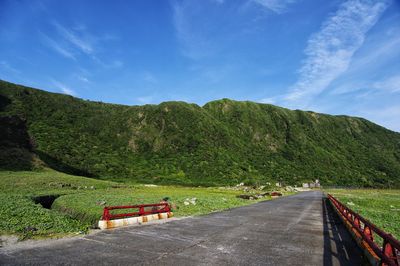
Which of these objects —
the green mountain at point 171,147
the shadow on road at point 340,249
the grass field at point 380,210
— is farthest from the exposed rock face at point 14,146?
the grass field at point 380,210

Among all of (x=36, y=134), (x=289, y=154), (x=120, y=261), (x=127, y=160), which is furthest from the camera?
(x=289, y=154)

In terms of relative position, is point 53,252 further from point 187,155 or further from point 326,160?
point 326,160

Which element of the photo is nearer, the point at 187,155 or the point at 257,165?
the point at 187,155

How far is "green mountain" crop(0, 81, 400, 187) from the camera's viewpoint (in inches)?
4298

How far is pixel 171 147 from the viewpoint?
142m

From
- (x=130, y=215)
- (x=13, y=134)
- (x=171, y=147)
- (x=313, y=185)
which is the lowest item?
(x=130, y=215)

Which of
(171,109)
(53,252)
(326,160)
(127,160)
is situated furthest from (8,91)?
(326,160)

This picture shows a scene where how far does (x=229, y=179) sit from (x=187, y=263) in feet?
359

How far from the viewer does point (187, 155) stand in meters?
136

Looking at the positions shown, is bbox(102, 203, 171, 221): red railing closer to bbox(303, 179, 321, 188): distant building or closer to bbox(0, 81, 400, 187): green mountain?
bbox(0, 81, 400, 187): green mountain

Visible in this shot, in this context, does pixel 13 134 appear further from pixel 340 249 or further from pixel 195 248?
pixel 340 249

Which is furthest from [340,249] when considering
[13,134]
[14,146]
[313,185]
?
[313,185]

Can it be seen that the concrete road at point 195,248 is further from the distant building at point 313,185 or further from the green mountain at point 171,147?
the distant building at point 313,185

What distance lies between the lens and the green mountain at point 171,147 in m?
109
